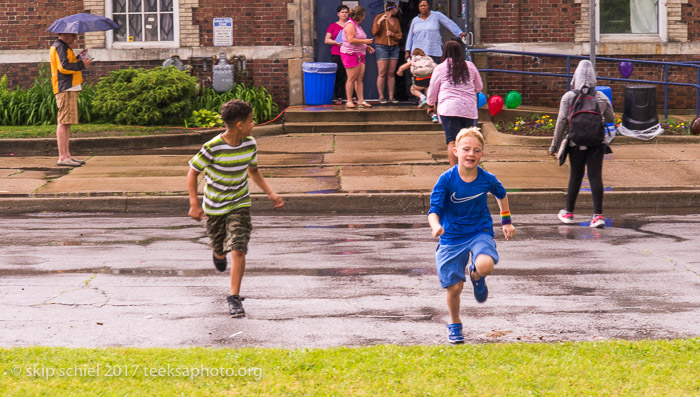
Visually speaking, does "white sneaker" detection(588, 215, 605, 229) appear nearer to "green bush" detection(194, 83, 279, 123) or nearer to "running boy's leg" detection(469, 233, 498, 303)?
"running boy's leg" detection(469, 233, 498, 303)

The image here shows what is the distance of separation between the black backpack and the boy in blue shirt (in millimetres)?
4411

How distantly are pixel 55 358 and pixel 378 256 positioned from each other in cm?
386

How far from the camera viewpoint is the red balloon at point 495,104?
16.5m

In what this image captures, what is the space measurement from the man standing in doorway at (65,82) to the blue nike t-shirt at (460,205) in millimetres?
9111

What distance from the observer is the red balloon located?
54.2 feet

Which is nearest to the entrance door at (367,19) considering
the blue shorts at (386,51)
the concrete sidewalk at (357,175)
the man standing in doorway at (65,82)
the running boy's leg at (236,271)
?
the blue shorts at (386,51)

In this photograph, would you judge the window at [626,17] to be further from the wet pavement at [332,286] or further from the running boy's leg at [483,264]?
the running boy's leg at [483,264]

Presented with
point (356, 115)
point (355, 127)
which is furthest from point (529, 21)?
point (355, 127)

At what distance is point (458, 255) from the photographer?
580 centimetres

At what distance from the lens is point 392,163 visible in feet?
45.1

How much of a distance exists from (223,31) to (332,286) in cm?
1184

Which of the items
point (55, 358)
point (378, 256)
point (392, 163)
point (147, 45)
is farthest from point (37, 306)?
point (147, 45)

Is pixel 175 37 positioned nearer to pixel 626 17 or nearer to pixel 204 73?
pixel 204 73

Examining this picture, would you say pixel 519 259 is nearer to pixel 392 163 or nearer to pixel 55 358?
pixel 55 358
